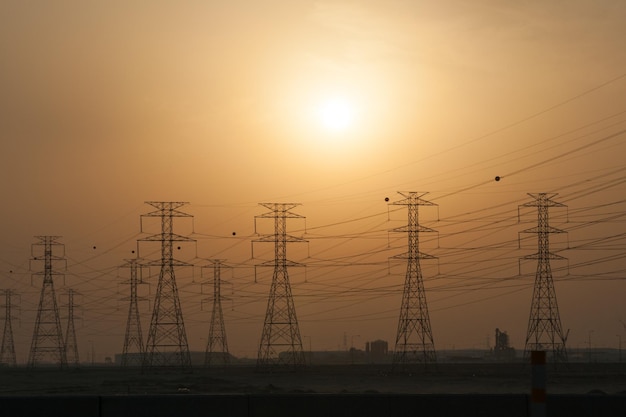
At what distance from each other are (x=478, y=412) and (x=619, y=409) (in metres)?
3.35

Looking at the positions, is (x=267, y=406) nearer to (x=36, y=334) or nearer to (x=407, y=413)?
(x=407, y=413)

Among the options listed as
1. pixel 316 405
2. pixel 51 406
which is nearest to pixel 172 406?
pixel 51 406

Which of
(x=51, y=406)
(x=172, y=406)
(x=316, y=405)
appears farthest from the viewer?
(x=316, y=405)

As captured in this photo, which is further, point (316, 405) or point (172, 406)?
point (316, 405)

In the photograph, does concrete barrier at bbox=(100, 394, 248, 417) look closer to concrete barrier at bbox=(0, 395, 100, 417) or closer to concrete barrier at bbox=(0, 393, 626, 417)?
concrete barrier at bbox=(0, 393, 626, 417)

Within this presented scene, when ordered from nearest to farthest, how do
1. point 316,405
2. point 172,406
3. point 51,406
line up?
point 51,406 < point 172,406 < point 316,405

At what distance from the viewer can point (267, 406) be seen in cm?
2459

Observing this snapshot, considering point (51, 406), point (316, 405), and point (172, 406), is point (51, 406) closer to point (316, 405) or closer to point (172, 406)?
point (172, 406)

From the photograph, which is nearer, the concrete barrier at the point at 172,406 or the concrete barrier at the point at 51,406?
the concrete barrier at the point at 51,406

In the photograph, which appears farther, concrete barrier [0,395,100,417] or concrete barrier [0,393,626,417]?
concrete barrier [0,393,626,417]

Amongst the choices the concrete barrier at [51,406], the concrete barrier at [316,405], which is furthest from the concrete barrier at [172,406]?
the concrete barrier at [51,406]

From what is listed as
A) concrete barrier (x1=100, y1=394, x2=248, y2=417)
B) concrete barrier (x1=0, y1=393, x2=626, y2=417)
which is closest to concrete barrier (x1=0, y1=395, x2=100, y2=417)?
concrete barrier (x1=0, y1=393, x2=626, y2=417)

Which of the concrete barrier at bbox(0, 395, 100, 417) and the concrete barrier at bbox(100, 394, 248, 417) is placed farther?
the concrete barrier at bbox(100, 394, 248, 417)

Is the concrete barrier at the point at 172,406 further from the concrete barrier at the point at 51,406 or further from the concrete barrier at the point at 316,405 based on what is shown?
the concrete barrier at the point at 51,406
